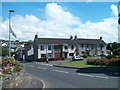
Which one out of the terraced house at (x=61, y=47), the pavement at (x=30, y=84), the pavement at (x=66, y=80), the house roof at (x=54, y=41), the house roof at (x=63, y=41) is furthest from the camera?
the house roof at (x=63, y=41)

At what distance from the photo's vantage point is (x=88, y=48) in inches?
3848

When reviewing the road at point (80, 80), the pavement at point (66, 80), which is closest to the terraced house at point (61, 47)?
the pavement at point (66, 80)

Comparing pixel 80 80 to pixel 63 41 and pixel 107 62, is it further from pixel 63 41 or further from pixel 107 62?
pixel 63 41

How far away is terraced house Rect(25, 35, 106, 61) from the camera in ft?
293

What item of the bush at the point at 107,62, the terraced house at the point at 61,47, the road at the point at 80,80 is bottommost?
the road at the point at 80,80

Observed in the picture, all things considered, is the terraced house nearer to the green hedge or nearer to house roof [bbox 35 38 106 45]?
house roof [bbox 35 38 106 45]

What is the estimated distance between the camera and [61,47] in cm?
9131

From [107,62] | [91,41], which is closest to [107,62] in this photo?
[107,62]

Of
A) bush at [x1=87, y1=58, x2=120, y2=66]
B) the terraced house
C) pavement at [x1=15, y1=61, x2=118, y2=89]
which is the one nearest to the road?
pavement at [x1=15, y1=61, x2=118, y2=89]

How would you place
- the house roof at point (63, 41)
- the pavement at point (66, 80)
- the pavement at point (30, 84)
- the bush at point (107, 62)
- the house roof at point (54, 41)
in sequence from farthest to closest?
the house roof at point (63, 41), the house roof at point (54, 41), the bush at point (107, 62), the pavement at point (66, 80), the pavement at point (30, 84)

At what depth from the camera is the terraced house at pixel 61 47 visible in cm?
8925

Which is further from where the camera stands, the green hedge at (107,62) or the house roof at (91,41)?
the house roof at (91,41)

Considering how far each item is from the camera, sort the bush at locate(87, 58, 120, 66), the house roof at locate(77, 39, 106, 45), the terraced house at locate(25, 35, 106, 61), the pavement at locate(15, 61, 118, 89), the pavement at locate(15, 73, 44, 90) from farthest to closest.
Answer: the house roof at locate(77, 39, 106, 45), the terraced house at locate(25, 35, 106, 61), the bush at locate(87, 58, 120, 66), the pavement at locate(15, 61, 118, 89), the pavement at locate(15, 73, 44, 90)

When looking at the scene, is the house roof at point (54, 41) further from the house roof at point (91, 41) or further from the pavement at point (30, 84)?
the pavement at point (30, 84)
